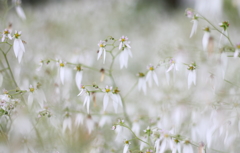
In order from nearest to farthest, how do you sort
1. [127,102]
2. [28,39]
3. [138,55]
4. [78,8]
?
[127,102] < [28,39] < [138,55] < [78,8]

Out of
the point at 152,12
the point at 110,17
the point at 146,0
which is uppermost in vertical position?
the point at 146,0

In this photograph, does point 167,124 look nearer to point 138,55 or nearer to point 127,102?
point 127,102

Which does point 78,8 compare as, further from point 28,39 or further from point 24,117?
point 24,117

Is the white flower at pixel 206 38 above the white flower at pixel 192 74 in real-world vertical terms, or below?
above

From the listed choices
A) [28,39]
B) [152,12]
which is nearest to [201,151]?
[28,39]

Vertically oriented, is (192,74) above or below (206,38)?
below

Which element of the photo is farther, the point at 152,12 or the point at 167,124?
the point at 152,12

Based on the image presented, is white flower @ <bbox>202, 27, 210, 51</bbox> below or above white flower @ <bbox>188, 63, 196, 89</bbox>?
above

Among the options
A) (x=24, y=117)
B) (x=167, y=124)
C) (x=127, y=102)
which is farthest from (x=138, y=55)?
(x=24, y=117)

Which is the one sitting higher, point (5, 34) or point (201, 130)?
point (5, 34)

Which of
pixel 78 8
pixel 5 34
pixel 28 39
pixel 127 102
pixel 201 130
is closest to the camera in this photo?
pixel 5 34
